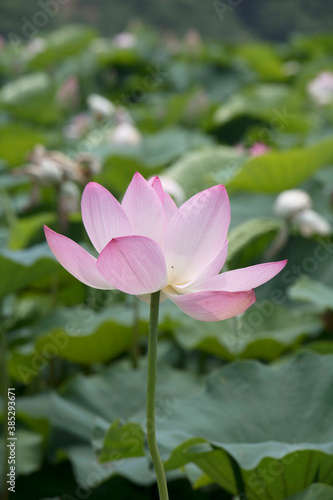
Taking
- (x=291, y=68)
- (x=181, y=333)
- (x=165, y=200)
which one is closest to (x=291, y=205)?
(x=181, y=333)

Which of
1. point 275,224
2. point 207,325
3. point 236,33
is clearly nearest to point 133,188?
point 275,224

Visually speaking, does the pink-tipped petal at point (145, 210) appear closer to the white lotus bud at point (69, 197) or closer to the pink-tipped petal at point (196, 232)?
the pink-tipped petal at point (196, 232)

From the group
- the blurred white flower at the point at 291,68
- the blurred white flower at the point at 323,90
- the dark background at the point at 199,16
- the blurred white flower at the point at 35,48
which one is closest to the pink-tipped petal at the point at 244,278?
the blurred white flower at the point at 323,90

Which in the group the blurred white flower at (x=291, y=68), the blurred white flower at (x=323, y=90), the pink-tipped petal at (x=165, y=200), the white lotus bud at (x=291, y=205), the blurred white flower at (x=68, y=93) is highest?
the blurred white flower at (x=291, y=68)

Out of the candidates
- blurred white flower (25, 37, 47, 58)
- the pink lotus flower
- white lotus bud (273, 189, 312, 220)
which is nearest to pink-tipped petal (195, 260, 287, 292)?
the pink lotus flower

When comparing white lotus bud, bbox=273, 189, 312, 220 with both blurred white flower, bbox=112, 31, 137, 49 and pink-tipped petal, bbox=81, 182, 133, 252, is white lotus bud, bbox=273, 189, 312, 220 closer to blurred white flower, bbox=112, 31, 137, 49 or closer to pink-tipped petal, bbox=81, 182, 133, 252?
pink-tipped petal, bbox=81, 182, 133, 252

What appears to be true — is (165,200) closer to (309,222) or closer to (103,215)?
(103,215)
